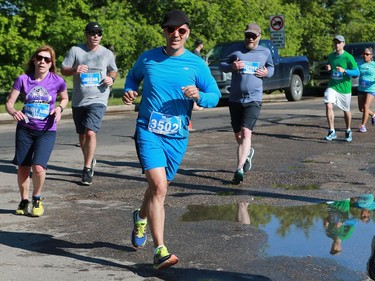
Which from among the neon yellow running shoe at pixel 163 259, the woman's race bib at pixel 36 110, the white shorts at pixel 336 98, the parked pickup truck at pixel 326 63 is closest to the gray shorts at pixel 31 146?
the woman's race bib at pixel 36 110

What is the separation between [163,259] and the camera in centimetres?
573

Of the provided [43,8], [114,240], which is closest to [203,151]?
[114,240]

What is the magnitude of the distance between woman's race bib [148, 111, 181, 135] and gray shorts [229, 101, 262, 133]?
13.5 ft

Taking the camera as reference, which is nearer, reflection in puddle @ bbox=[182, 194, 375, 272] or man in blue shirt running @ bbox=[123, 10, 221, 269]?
man in blue shirt running @ bbox=[123, 10, 221, 269]

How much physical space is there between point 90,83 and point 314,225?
3.87 m

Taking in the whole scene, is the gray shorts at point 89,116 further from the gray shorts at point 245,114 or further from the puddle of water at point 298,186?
the puddle of water at point 298,186

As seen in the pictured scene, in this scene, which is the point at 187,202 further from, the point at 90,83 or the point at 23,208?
the point at 90,83

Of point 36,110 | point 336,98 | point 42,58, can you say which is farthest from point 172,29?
point 336,98

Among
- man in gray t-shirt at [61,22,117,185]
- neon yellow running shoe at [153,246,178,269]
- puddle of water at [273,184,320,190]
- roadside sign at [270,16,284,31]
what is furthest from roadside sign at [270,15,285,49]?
neon yellow running shoe at [153,246,178,269]

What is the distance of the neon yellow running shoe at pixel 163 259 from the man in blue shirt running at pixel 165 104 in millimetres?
34

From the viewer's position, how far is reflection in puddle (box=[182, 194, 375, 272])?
629cm

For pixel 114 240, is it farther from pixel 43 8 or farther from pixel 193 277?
pixel 43 8

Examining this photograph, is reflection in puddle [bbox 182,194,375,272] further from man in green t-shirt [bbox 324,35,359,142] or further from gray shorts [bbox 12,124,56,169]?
man in green t-shirt [bbox 324,35,359,142]

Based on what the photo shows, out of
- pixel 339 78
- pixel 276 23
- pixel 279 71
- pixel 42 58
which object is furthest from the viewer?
pixel 276 23
